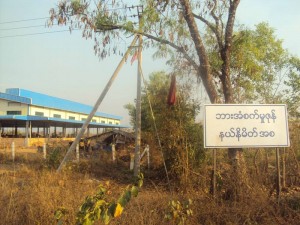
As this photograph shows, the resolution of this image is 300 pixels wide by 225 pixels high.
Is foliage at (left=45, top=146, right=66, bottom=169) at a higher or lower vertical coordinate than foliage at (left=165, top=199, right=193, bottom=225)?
higher

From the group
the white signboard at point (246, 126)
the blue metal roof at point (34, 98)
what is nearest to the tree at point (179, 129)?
the white signboard at point (246, 126)

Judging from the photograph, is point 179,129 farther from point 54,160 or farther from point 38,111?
point 38,111

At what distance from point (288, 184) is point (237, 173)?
2.40 metres

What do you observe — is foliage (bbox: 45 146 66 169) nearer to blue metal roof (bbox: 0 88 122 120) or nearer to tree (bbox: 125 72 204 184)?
tree (bbox: 125 72 204 184)

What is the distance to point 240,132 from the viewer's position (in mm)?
6309

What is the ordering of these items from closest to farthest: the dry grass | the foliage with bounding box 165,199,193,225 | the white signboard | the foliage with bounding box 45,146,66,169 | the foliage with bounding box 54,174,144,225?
the foliage with bounding box 54,174,144,225, the foliage with bounding box 165,199,193,225, the dry grass, the white signboard, the foliage with bounding box 45,146,66,169

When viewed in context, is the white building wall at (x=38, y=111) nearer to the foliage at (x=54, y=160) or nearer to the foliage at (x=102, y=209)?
the foliage at (x=54, y=160)

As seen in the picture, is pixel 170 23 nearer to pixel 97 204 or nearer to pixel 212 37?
pixel 212 37

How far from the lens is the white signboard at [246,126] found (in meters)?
6.28

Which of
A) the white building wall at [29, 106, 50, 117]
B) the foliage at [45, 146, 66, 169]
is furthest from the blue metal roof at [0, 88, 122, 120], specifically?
the foliage at [45, 146, 66, 169]

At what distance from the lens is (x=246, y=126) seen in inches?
249

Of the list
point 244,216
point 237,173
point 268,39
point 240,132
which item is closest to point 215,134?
point 240,132

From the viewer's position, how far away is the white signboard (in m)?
6.28

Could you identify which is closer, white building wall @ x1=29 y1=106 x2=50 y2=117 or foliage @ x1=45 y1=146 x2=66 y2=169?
foliage @ x1=45 y1=146 x2=66 y2=169
